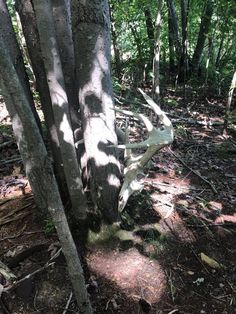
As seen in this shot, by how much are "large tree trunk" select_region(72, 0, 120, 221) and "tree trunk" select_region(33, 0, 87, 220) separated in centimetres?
26

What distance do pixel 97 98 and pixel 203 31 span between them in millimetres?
9092

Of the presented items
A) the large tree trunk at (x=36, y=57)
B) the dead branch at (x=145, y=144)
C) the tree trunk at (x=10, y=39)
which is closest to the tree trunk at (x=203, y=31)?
the dead branch at (x=145, y=144)

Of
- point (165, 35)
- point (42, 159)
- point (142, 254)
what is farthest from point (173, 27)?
point (42, 159)

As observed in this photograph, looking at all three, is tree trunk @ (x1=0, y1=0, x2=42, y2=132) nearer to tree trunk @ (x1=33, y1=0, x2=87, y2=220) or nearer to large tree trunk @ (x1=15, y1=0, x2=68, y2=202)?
large tree trunk @ (x1=15, y1=0, x2=68, y2=202)

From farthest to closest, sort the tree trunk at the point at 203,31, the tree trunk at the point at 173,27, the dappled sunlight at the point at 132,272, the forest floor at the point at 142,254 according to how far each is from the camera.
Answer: the tree trunk at the point at 173,27
the tree trunk at the point at 203,31
the dappled sunlight at the point at 132,272
the forest floor at the point at 142,254

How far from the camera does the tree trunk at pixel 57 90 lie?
2389mm

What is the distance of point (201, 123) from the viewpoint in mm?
7395

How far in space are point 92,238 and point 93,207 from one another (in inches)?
12.0

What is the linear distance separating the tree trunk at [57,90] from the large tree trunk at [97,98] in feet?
0.84

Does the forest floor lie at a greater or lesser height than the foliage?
lesser

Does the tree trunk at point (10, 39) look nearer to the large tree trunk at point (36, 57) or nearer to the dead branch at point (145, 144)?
the large tree trunk at point (36, 57)

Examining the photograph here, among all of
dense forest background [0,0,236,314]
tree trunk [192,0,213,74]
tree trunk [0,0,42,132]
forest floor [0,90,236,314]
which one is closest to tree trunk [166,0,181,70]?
tree trunk [192,0,213,74]

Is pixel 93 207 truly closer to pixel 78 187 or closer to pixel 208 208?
pixel 78 187

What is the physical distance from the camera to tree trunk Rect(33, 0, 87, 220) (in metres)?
2.39
